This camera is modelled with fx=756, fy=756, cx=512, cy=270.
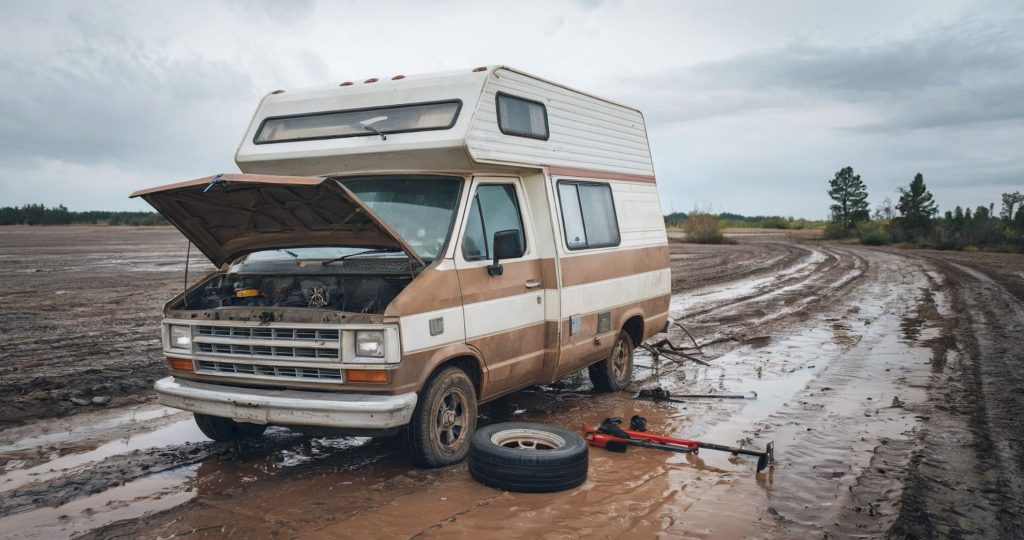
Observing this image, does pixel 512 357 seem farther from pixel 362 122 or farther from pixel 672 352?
pixel 672 352

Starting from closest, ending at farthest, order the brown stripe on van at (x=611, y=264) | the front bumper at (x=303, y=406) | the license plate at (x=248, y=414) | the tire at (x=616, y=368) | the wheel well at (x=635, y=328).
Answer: the front bumper at (x=303, y=406) → the license plate at (x=248, y=414) → the brown stripe on van at (x=611, y=264) → the tire at (x=616, y=368) → the wheel well at (x=635, y=328)

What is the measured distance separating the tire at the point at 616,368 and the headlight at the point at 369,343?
3.69 meters

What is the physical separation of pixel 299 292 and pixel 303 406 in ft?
3.23

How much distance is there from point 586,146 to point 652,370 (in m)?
3.56

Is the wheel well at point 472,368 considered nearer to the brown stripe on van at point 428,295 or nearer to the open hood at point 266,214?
the brown stripe on van at point 428,295

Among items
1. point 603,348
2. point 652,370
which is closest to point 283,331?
point 603,348

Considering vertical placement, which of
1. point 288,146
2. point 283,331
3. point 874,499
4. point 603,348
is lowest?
point 874,499

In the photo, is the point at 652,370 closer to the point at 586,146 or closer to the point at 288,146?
the point at 586,146

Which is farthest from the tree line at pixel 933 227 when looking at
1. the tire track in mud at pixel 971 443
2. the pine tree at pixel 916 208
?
the tire track in mud at pixel 971 443

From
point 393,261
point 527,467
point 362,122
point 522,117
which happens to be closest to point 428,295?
point 393,261

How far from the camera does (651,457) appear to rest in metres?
6.20

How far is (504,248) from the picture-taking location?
5.85 m

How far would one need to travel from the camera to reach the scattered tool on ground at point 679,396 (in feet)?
26.9

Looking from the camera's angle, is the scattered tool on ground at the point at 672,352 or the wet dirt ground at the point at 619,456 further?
the scattered tool on ground at the point at 672,352
